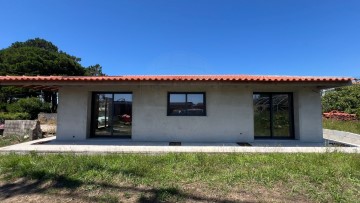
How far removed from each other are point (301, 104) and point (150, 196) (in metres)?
8.05

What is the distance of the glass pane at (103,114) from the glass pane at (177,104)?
106 inches

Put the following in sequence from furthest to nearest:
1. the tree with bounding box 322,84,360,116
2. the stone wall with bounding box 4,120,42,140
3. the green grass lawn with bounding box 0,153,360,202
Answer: the tree with bounding box 322,84,360,116, the stone wall with bounding box 4,120,42,140, the green grass lawn with bounding box 0,153,360,202

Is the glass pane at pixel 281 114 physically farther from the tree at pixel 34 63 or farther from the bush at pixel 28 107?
the tree at pixel 34 63

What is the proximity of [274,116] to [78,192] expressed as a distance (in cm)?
855

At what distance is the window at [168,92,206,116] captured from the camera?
34.3 ft

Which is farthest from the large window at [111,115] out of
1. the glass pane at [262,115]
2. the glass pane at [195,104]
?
the glass pane at [262,115]

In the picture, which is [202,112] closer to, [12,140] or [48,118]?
[12,140]

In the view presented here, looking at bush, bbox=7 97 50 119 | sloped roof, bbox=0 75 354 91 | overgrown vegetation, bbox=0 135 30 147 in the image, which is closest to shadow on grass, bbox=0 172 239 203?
sloped roof, bbox=0 75 354 91

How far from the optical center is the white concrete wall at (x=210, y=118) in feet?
33.6

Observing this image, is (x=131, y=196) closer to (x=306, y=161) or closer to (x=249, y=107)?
(x=306, y=161)

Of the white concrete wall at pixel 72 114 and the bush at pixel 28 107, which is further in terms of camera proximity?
the bush at pixel 28 107

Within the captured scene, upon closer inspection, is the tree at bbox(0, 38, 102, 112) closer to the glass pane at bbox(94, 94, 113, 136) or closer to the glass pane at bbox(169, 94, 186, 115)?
the glass pane at bbox(94, 94, 113, 136)

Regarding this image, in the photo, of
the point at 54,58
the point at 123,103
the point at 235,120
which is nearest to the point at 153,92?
the point at 123,103

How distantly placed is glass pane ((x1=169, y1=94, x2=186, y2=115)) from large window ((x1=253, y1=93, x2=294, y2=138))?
10.1 feet
